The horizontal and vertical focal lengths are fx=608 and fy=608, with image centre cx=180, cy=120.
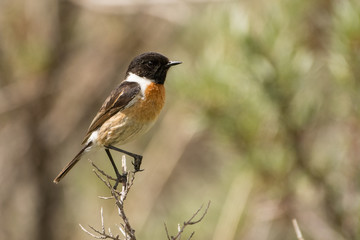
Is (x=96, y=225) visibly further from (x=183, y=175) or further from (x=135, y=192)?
(x=183, y=175)

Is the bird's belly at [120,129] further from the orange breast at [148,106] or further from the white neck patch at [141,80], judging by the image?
the white neck patch at [141,80]

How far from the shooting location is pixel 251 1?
484 centimetres

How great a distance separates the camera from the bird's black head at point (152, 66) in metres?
3.72

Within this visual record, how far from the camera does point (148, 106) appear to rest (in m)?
3.54

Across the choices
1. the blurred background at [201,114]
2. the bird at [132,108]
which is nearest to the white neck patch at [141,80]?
the bird at [132,108]

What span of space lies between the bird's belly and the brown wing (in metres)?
0.04

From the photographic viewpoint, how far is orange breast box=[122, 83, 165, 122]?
3.52 meters

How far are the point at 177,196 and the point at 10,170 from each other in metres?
1.65

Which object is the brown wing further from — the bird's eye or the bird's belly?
the bird's eye

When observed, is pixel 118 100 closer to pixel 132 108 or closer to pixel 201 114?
pixel 132 108

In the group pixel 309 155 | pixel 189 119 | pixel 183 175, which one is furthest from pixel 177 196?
pixel 309 155

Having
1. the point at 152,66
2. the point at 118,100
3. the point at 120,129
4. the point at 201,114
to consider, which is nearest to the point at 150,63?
the point at 152,66

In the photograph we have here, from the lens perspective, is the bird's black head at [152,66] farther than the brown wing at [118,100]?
Yes

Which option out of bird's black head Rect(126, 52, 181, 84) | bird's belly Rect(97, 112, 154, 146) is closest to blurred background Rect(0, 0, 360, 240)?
bird's black head Rect(126, 52, 181, 84)
